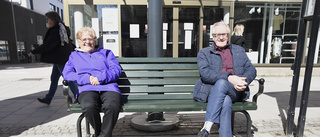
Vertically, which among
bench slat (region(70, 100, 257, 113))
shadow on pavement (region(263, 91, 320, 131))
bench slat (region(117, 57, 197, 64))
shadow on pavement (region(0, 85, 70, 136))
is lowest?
shadow on pavement (region(0, 85, 70, 136))

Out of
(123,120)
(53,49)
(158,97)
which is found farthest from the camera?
(53,49)

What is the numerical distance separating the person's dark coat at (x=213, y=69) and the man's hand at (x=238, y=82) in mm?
88

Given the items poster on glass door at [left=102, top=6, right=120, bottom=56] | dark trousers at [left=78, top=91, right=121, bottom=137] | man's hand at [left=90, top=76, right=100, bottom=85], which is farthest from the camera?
poster on glass door at [left=102, top=6, right=120, bottom=56]

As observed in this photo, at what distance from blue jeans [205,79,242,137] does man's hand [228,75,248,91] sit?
6 centimetres

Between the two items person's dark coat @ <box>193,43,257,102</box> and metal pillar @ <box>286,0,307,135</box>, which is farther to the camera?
metal pillar @ <box>286,0,307,135</box>

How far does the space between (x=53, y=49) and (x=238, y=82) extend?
3056 mm

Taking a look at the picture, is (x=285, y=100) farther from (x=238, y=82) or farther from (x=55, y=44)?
(x=55, y=44)

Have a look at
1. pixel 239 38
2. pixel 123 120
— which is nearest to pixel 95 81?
pixel 123 120

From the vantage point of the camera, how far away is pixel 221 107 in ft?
7.45

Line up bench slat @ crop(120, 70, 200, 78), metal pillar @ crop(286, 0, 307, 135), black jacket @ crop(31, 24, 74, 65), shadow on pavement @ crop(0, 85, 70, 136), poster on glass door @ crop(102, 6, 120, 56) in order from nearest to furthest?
metal pillar @ crop(286, 0, 307, 135), bench slat @ crop(120, 70, 200, 78), shadow on pavement @ crop(0, 85, 70, 136), black jacket @ crop(31, 24, 74, 65), poster on glass door @ crop(102, 6, 120, 56)

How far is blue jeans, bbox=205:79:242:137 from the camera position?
221 centimetres

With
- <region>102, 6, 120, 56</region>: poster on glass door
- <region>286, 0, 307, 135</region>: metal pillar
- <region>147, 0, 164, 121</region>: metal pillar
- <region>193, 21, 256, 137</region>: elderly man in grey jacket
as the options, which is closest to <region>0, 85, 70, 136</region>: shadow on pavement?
<region>147, 0, 164, 121</region>: metal pillar

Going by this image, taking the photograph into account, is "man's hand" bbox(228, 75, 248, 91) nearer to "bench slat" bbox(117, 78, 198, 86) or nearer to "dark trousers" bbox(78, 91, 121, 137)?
"bench slat" bbox(117, 78, 198, 86)

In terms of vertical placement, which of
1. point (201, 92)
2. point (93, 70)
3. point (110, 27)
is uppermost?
point (110, 27)
